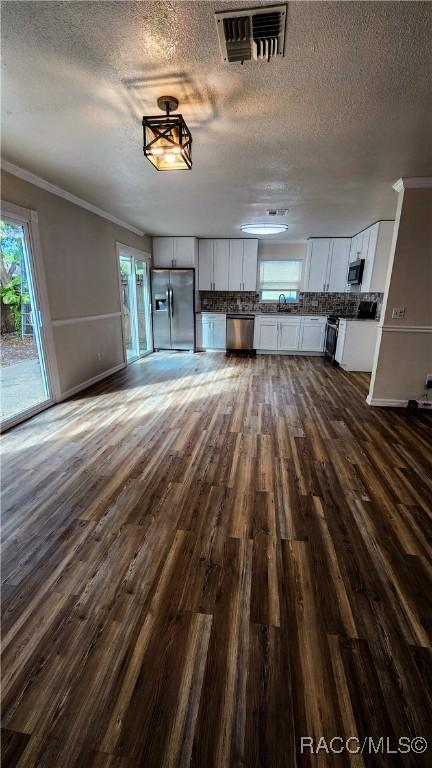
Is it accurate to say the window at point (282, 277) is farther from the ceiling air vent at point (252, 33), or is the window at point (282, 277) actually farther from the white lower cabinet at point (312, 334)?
the ceiling air vent at point (252, 33)

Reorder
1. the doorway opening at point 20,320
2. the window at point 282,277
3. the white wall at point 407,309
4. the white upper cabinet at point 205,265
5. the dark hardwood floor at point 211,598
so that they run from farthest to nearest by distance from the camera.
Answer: the window at point 282,277
the white upper cabinet at point 205,265
the white wall at point 407,309
the doorway opening at point 20,320
the dark hardwood floor at point 211,598

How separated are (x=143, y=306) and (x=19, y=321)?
342cm

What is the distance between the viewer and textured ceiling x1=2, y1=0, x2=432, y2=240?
131 centimetres

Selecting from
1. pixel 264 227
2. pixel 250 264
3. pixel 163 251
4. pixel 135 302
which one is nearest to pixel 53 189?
pixel 135 302

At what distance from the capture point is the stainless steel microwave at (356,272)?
18.1 feet

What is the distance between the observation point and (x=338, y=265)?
251 inches

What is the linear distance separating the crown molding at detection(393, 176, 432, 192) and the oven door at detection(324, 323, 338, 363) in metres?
2.95

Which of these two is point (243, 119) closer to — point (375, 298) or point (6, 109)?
point (6, 109)

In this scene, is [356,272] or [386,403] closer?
[386,403]

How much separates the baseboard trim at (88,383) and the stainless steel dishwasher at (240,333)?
8.16ft

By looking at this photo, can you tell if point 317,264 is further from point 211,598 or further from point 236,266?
point 211,598

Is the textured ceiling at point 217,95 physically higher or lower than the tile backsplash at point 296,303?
higher

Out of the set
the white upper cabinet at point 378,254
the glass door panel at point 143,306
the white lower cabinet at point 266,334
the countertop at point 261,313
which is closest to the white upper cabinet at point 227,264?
the countertop at point 261,313

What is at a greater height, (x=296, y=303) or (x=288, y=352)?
(x=296, y=303)
